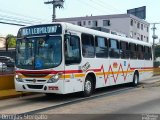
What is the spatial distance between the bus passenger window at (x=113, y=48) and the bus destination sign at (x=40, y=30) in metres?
4.89

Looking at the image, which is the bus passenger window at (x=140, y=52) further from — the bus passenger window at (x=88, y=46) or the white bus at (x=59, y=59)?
the bus passenger window at (x=88, y=46)

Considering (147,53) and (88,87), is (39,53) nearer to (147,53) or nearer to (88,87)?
(88,87)

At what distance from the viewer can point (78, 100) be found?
47.6ft

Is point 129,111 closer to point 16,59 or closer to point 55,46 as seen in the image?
point 55,46

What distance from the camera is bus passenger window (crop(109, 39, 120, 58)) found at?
60.6 ft

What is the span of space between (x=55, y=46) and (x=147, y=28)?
294 ft

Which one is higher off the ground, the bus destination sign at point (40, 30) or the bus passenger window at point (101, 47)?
the bus destination sign at point (40, 30)

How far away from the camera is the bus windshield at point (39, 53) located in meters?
13.9

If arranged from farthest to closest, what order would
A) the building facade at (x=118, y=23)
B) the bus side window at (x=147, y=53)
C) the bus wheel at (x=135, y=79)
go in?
the building facade at (x=118, y=23) < the bus side window at (x=147, y=53) < the bus wheel at (x=135, y=79)

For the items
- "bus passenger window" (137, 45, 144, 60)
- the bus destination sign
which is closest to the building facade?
"bus passenger window" (137, 45, 144, 60)

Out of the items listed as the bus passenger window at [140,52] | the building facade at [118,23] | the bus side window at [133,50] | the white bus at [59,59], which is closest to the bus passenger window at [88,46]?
the white bus at [59,59]

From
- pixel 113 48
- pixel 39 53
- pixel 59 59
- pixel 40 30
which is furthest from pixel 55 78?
pixel 113 48

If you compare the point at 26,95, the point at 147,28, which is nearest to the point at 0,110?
the point at 26,95

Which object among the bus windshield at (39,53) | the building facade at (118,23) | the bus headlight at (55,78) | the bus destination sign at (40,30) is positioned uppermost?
the building facade at (118,23)
